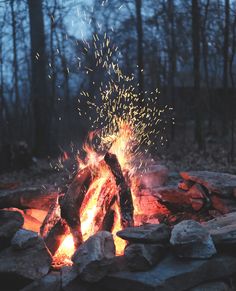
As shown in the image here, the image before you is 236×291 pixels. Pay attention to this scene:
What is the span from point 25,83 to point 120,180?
82.6ft

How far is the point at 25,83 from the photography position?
Answer: 29062 mm

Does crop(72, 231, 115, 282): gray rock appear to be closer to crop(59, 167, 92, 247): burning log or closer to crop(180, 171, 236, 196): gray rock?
crop(59, 167, 92, 247): burning log

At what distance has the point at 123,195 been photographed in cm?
500

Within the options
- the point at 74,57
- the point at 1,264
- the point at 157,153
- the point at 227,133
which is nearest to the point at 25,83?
the point at 74,57

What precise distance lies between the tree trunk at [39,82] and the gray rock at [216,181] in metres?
10.3

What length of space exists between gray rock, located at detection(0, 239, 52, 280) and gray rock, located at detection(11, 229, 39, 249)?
0.13 feet

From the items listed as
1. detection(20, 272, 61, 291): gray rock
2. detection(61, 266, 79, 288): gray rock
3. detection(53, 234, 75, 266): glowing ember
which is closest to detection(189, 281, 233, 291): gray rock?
detection(61, 266, 79, 288): gray rock

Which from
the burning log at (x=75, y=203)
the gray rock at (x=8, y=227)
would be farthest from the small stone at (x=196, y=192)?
the gray rock at (x=8, y=227)

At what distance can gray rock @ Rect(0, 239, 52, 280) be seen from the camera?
3965 mm

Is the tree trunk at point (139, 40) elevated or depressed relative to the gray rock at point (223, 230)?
elevated

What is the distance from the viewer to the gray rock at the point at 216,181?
5527 millimetres

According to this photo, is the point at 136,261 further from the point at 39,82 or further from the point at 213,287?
the point at 39,82

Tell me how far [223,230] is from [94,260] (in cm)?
128

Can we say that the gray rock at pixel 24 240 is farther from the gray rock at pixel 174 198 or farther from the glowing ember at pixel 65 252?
the gray rock at pixel 174 198
